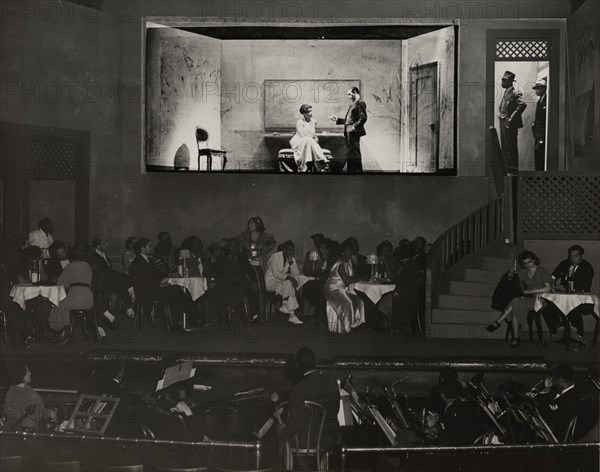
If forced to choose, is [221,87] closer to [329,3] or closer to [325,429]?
[329,3]

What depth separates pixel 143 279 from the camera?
7.22 meters

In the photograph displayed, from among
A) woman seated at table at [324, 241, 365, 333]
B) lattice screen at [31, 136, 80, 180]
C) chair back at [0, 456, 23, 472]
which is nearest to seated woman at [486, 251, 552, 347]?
woman seated at table at [324, 241, 365, 333]

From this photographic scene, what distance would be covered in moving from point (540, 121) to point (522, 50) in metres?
0.59

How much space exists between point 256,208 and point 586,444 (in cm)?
323

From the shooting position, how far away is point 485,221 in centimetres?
702

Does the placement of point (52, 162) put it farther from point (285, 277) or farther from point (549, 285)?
point (549, 285)

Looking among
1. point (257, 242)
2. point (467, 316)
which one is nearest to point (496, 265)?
point (467, 316)

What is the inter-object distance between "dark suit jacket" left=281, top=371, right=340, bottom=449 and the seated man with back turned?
6.04 feet

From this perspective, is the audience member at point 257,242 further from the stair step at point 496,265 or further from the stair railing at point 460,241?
the stair step at point 496,265

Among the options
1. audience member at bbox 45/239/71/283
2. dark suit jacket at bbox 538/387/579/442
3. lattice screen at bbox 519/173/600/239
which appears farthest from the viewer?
audience member at bbox 45/239/71/283

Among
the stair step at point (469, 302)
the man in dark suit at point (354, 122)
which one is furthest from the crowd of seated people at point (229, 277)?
the man in dark suit at point (354, 122)

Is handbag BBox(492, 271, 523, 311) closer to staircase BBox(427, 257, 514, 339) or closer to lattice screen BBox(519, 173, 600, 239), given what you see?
staircase BBox(427, 257, 514, 339)

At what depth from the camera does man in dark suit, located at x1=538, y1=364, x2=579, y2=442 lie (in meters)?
6.76

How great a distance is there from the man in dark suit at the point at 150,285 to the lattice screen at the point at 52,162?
0.85 metres
